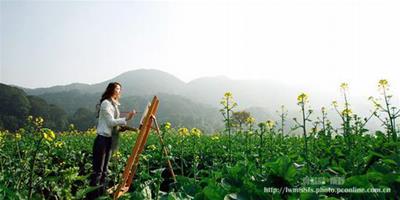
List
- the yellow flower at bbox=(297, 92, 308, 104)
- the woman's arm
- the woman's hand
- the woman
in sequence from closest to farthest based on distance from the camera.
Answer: the yellow flower at bbox=(297, 92, 308, 104) → the woman's hand → the woman's arm → the woman

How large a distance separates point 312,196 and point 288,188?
0.27 metres

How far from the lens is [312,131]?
14.8 feet

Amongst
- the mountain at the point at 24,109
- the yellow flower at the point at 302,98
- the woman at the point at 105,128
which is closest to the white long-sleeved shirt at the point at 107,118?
the woman at the point at 105,128

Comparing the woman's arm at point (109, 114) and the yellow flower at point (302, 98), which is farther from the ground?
the yellow flower at point (302, 98)

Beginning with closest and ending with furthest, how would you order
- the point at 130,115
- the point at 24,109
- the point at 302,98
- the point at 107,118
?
1. the point at 302,98
2. the point at 130,115
3. the point at 107,118
4. the point at 24,109

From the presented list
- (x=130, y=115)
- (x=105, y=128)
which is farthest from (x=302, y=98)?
(x=105, y=128)

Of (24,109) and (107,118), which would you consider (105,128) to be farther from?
(24,109)

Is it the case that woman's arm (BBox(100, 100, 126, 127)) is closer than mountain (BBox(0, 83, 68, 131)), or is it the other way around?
woman's arm (BBox(100, 100, 126, 127))

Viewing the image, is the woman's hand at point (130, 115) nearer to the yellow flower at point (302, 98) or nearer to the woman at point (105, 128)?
the woman at point (105, 128)

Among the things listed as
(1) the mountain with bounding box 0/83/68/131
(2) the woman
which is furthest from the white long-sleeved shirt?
(1) the mountain with bounding box 0/83/68/131

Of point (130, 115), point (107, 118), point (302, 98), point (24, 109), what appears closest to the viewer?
point (302, 98)

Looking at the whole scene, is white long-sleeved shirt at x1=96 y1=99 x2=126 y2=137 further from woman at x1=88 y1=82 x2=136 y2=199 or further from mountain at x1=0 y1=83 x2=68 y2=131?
mountain at x1=0 y1=83 x2=68 y2=131

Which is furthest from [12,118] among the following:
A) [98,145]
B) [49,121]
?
[98,145]

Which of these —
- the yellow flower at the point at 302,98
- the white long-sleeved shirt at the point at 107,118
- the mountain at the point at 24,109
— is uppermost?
the yellow flower at the point at 302,98
